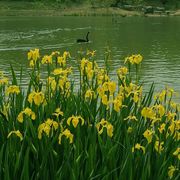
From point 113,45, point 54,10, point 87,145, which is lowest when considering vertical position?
point 54,10

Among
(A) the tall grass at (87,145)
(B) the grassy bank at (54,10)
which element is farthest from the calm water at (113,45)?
(B) the grassy bank at (54,10)

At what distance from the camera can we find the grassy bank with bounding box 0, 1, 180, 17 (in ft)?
184

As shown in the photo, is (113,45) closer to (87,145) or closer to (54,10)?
(87,145)

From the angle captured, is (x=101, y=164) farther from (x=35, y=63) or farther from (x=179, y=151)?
(x=35, y=63)

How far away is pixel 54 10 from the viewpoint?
59.4 m

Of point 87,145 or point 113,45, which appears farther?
point 113,45

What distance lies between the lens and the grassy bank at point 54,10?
184 ft

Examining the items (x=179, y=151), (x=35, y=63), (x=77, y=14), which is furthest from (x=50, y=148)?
(x=77, y=14)

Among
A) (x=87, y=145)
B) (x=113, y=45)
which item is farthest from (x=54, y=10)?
(x=87, y=145)

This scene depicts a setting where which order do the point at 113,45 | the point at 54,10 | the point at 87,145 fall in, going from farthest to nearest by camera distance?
the point at 54,10 < the point at 113,45 < the point at 87,145

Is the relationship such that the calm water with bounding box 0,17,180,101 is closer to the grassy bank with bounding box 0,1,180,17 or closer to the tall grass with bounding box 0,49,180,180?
the tall grass with bounding box 0,49,180,180

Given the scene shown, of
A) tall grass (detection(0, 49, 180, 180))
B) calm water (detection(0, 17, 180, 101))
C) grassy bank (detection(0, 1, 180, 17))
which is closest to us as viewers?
tall grass (detection(0, 49, 180, 180))

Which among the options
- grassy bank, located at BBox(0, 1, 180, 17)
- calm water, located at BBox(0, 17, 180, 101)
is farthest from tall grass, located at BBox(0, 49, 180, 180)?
grassy bank, located at BBox(0, 1, 180, 17)

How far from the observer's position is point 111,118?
173 inches
